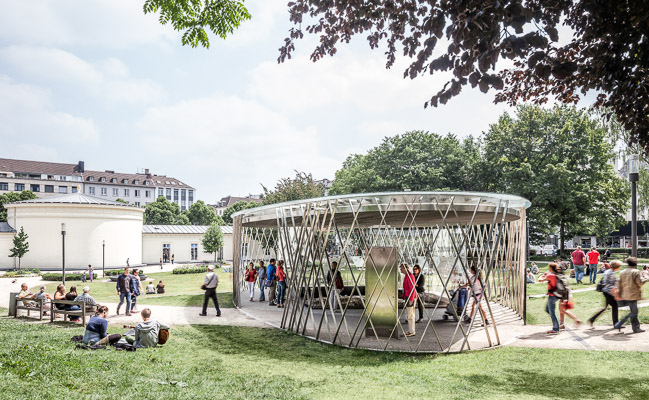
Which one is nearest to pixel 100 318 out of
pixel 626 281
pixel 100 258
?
pixel 626 281

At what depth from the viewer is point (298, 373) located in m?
7.38

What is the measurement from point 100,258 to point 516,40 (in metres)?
41.5

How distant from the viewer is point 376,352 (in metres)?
9.05

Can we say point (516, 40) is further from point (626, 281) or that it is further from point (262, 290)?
point (262, 290)

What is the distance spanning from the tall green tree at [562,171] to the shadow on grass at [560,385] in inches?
1058

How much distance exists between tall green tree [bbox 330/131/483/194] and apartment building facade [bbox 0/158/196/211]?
64190 mm

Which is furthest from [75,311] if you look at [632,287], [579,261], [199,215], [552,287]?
[199,215]

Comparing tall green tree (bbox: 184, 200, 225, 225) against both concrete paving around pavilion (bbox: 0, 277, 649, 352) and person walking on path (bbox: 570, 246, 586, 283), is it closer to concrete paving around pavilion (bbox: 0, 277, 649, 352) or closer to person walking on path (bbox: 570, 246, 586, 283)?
concrete paving around pavilion (bbox: 0, 277, 649, 352)

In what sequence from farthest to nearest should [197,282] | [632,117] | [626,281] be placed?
[197,282] < [626,281] < [632,117]

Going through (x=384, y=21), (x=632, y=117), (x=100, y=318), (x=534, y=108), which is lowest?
(x=100, y=318)

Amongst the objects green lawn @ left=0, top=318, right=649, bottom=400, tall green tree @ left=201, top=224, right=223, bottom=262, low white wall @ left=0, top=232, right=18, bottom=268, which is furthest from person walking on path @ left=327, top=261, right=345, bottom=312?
low white wall @ left=0, top=232, right=18, bottom=268

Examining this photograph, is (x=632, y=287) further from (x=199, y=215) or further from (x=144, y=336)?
(x=199, y=215)

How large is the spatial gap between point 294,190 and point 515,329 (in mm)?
29759

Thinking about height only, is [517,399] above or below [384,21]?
below
